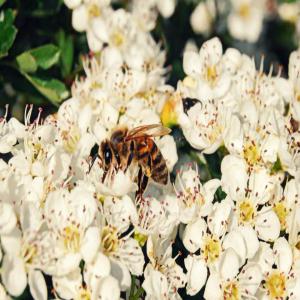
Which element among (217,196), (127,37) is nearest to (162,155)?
(217,196)

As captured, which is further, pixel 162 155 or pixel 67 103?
pixel 67 103

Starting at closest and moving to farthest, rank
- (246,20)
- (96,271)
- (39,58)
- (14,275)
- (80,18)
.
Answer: (14,275)
(96,271)
(39,58)
(80,18)
(246,20)

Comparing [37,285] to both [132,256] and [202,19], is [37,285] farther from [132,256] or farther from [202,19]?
[202,19]

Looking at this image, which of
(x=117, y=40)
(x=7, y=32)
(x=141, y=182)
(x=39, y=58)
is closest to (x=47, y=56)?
(x=39, y=58)

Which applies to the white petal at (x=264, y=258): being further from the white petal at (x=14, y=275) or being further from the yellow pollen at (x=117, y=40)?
the yellow pollen at (x=117, y=40)

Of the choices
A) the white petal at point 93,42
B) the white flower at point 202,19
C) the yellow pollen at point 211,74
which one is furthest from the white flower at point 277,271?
the white flower at point 202,19

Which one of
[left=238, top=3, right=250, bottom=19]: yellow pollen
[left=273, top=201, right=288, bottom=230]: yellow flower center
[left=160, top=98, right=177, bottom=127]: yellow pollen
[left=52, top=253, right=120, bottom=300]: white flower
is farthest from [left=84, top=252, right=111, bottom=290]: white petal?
[left=238, top=3, right=250, bottom=19]: yellow pollen

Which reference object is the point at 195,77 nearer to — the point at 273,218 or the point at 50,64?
the point at 50,64
